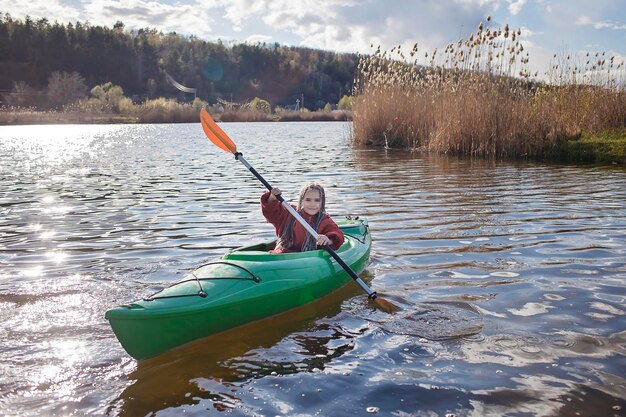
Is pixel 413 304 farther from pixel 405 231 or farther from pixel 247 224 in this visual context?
pixel 247 224

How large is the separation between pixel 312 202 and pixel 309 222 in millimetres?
164

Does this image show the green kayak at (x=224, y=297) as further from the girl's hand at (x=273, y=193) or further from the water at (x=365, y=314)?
the girl's hand at (x=273, y=193)

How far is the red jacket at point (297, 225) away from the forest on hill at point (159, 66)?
205ft

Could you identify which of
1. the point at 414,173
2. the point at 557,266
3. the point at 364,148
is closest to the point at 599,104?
the point at 414,173

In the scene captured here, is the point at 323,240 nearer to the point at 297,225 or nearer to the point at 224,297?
the point at 297,225

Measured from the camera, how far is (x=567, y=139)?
12.1 meters

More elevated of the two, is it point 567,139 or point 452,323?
point 567,139

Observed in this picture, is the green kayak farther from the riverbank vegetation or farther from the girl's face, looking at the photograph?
the riverbank vegetation

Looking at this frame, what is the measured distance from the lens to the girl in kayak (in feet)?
15.0

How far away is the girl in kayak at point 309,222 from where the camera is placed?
4.56 meters

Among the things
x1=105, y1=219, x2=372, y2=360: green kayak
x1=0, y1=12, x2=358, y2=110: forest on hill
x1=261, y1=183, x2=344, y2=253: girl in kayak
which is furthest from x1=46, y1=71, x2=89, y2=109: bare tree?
x1=105, y1=219, x2=372, y2=360: green kayak

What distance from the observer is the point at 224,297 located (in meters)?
3.43

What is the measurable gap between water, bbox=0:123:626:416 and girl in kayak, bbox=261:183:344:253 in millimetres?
479

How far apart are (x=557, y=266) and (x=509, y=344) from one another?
163 centimetres
